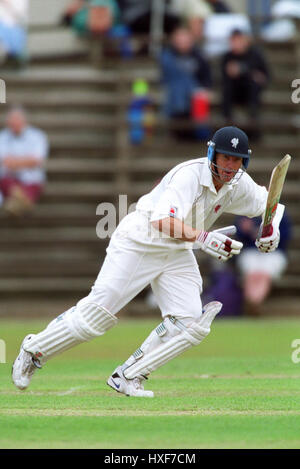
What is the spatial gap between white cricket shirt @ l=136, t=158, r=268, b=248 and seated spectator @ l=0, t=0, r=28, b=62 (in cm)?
1099

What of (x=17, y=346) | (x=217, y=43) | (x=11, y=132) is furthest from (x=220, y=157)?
Answer: (x=217, y=43)

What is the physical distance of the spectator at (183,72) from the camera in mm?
15922

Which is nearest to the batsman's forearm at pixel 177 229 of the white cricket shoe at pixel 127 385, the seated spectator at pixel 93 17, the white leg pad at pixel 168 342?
the white leg pad at pixel 168 342

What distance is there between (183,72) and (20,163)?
111 inches

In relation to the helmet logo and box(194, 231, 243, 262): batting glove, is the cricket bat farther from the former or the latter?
box(194, 231, 243, 262): batting glove

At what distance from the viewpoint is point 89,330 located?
6.75 m

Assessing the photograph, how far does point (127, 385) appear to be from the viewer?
6.86 m

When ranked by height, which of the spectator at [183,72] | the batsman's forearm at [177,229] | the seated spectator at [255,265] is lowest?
the seated spectator at [255,265]

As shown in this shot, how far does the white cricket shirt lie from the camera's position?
21.9 feet

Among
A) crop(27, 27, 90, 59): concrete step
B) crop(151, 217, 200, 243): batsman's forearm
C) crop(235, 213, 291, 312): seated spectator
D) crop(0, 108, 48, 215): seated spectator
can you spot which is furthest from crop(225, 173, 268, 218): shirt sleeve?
crop(27, 27, 90, 59): concrete step

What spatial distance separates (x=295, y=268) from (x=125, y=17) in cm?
518

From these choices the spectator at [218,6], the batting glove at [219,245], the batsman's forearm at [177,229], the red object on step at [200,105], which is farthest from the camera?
the spectator at [218,6]

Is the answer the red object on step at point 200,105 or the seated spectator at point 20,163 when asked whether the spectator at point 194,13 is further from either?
the seated spectator at point 20,163

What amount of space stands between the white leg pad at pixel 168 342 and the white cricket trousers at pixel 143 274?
8 cm
